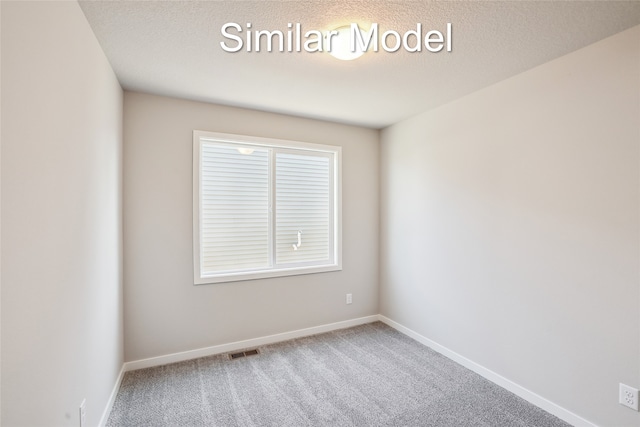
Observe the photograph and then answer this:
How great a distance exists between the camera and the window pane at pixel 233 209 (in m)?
2.96

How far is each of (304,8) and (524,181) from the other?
1985 millimetres

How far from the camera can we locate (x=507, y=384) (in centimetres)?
234

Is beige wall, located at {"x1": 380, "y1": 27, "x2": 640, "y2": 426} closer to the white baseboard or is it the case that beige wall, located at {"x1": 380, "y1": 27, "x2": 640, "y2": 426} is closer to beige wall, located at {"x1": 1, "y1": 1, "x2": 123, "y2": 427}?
the white baseboard

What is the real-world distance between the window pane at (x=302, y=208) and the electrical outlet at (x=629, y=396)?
2592 millimetres

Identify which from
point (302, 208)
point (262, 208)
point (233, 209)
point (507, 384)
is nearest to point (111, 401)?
point (233, 209)

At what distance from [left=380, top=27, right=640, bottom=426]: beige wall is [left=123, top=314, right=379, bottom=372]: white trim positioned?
0.93 metres

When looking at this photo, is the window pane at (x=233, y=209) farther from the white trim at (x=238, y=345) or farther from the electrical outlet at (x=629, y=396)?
the electrical outlet at (x=629, y=396)

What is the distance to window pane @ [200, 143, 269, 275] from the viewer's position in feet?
9.71

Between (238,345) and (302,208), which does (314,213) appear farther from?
(238,345)

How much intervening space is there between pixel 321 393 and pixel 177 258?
5.77 ft

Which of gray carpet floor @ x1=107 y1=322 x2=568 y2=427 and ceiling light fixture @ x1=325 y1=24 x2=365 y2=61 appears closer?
ceiling light fixture @ x1=325 y1=24 x2=365 y2=61

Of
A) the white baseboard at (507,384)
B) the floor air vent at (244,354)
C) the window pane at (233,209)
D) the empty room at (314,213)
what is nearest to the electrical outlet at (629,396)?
the empty room at (314,213)

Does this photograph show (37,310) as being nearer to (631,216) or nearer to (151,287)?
(151,287)

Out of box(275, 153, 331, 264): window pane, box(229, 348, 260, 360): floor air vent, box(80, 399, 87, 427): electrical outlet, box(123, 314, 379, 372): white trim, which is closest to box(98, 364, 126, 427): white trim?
box(123, 314, 379, 372): white trim
